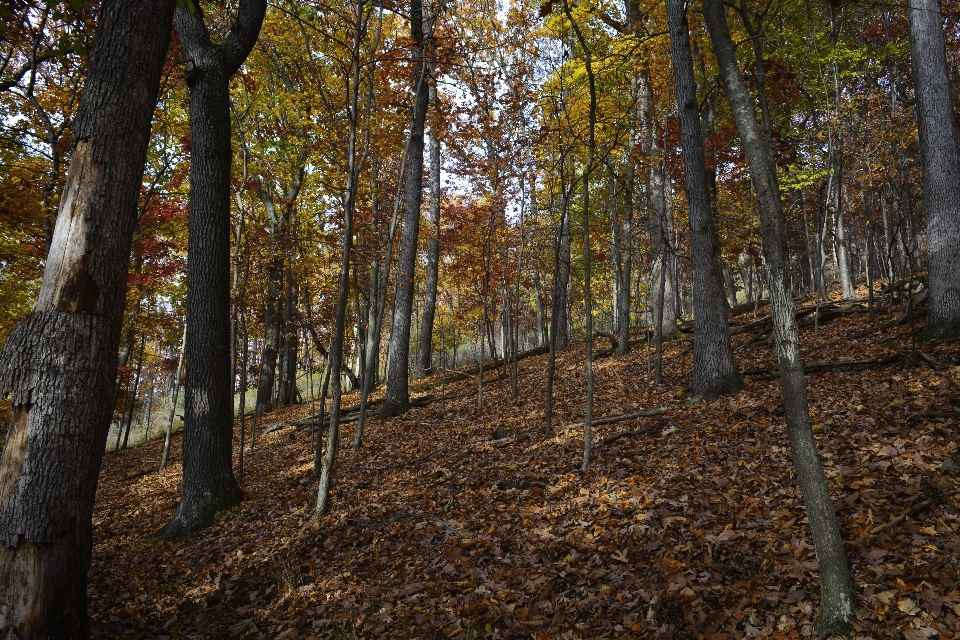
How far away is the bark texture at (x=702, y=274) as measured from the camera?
24.7ft

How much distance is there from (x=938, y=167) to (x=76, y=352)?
34.7 ft

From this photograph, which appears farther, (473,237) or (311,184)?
(311,184)

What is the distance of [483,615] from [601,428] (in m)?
4.45

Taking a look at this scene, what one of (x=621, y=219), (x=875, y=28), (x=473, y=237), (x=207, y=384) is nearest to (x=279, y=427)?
(x=207, y=384)

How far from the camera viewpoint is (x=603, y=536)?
434 centimetres

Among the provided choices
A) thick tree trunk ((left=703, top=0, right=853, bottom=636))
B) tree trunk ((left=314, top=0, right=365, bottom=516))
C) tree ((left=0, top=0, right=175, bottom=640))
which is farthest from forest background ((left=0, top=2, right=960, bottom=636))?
thick tree trunk ((left=703, top=0, right=853, bottom=636))

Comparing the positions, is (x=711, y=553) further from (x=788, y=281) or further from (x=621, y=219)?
(x=621, y=219)

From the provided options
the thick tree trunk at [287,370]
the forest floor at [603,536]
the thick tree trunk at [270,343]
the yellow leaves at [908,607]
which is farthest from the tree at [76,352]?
the thick tree trunk at [287,370]

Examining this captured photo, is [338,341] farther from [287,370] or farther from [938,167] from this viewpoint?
[287,370]

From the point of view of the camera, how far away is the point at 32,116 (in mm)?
9984

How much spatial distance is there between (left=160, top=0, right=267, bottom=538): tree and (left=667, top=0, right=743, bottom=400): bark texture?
6800 mm

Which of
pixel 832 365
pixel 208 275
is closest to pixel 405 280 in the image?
pixel 208 275

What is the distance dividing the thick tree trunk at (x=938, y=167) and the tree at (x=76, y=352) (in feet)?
31.8

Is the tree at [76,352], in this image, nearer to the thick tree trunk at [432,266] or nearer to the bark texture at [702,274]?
the bark texture at [702,274]
